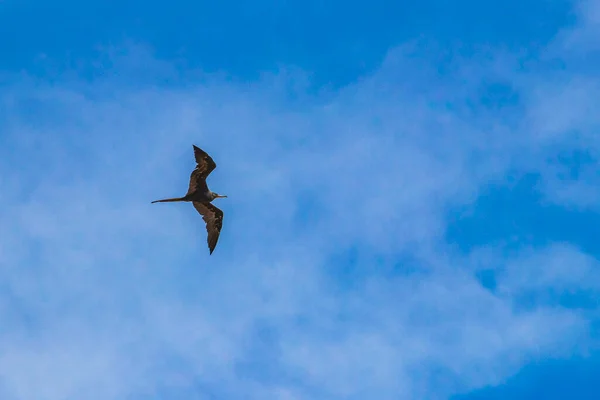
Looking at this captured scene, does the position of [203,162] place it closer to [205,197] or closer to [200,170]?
[200,170]

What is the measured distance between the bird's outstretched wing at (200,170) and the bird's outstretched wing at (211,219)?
335 centimetres

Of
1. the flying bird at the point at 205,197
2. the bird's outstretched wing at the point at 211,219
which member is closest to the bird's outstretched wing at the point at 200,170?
the flying bird at the point at 205,197

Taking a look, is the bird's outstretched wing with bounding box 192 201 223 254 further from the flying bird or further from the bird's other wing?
the bird's other wing

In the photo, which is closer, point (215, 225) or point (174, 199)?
point (174, 199)

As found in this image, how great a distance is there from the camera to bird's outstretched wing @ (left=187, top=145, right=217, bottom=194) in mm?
54625

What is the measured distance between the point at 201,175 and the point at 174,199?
2705 mm

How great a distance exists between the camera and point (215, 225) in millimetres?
60781

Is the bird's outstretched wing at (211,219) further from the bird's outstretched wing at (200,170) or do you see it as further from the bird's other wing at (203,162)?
the bird's other wing at (203,162)

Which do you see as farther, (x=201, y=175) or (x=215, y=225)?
(x=215, y=225)

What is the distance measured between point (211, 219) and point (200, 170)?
656cm

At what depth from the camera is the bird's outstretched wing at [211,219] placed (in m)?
60.3

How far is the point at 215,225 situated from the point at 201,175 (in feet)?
20.7

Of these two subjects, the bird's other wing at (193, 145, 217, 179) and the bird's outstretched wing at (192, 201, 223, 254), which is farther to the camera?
the bird's outstretched wing at (192, 201, 223, 254)

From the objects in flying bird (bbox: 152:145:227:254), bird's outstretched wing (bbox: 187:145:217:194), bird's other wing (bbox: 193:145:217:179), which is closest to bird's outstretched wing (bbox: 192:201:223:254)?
flying bird (bbox: 152:145:227:254)
